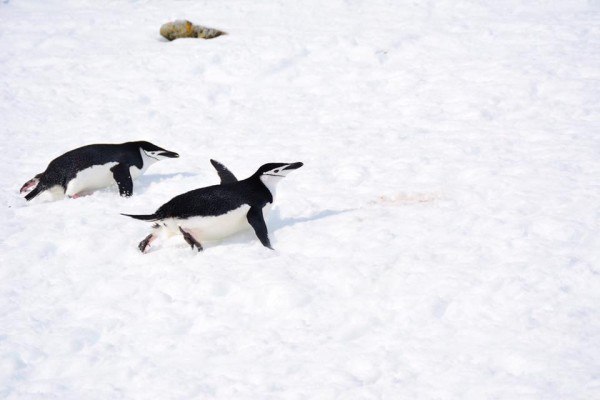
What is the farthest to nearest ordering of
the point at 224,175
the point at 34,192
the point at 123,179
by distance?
the point at 123,179 → the point at 34,192 → the point at 224,175

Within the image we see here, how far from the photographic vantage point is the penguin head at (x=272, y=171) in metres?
5.14

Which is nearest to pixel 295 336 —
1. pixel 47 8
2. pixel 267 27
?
pixel 267 27

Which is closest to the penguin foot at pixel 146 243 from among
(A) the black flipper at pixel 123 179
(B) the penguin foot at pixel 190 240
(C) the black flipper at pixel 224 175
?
(B) the penguin foot at pixel 190 240

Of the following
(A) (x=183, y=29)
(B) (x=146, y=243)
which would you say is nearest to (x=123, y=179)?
(B) (x=146, y=243)

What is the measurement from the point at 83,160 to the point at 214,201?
1.89 metres

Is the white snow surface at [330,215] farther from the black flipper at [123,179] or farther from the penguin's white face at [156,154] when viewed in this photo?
the penguin's white face at [156,154]

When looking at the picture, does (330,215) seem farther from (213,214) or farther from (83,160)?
(83,160)

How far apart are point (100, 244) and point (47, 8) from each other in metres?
9.42

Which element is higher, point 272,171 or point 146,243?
point 272,171

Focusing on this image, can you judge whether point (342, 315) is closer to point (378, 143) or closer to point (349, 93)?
point (378, 143)

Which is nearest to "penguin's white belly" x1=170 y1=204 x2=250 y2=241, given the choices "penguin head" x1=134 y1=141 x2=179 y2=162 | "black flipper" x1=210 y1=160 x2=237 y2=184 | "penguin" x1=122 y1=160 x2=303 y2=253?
"penguin" x1=122 y1=160 x2=303 y2=253

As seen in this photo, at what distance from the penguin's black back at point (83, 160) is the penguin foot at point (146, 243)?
150 centimetres

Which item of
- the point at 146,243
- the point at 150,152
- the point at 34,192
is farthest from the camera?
the point at 150,152

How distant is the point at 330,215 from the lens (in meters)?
5.41
